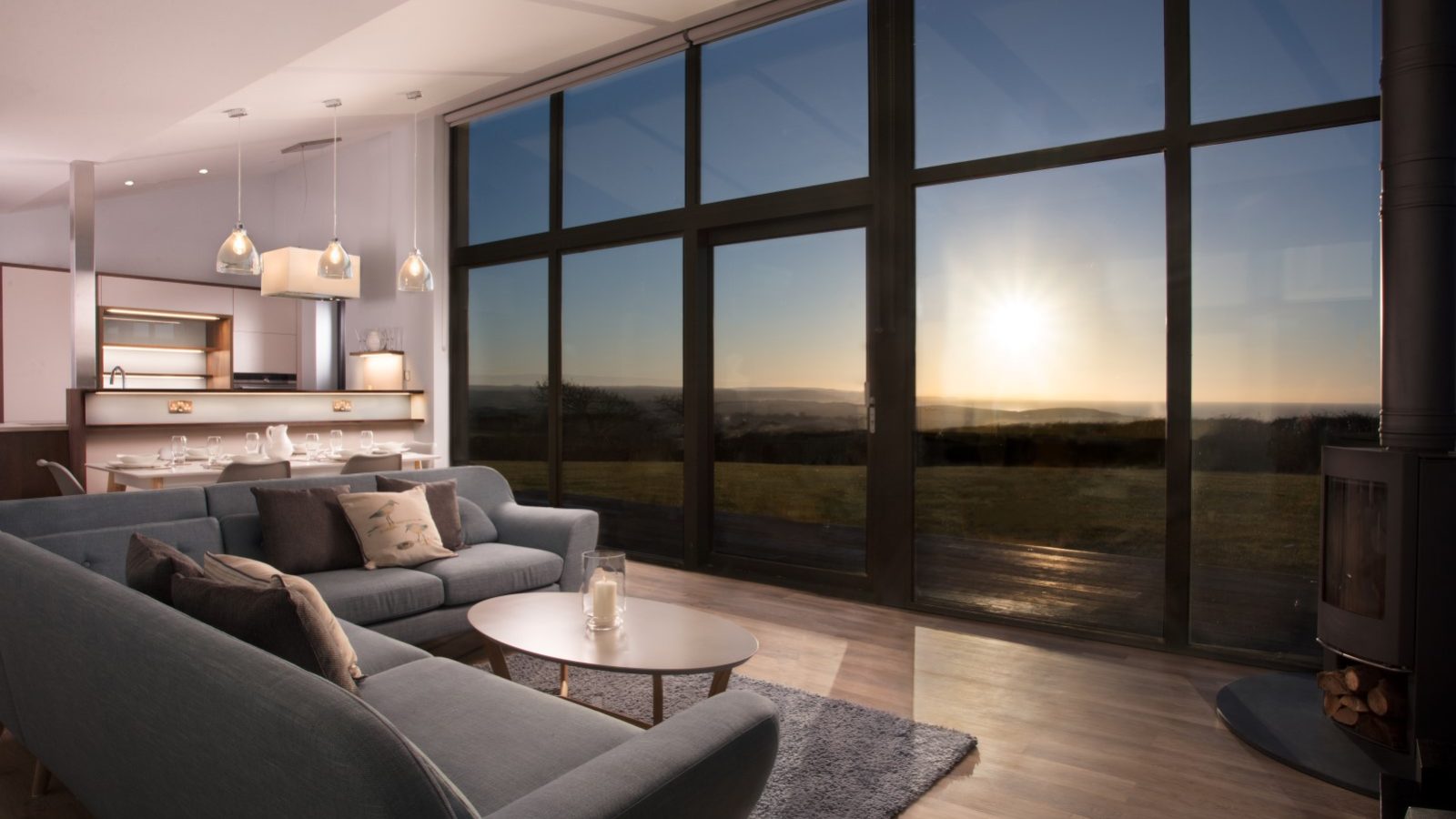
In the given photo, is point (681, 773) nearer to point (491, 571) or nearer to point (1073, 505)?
point (491, 571)

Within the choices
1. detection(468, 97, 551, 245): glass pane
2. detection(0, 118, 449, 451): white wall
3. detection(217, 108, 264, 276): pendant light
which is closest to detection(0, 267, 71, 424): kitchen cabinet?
detection(0, 118, 449, 451): white wall

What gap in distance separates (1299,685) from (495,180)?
614 cm

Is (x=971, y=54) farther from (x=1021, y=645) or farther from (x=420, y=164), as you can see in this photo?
(x=420, y=164)

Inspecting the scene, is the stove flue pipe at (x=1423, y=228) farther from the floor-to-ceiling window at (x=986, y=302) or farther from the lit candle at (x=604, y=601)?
the lit candle at (x=604, y=601)

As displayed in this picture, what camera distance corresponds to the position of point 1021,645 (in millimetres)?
3660

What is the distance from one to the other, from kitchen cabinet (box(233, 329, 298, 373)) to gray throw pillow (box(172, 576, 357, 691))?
7.79 metres

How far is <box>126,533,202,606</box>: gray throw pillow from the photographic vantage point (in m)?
1.87

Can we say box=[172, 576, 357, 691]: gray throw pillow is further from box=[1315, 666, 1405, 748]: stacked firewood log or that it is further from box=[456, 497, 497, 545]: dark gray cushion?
box=[1315, 666, 1405, 748]: stacked firewood log

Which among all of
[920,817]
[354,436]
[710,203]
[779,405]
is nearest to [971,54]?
[710,203]

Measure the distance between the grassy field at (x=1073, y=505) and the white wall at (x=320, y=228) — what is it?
10.8 feet

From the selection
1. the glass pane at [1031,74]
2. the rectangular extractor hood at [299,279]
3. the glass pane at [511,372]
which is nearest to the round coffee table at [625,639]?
the glass pane at [1031,74]

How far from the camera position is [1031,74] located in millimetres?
3982

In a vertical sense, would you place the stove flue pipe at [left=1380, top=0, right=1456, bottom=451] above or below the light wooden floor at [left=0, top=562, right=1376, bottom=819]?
above

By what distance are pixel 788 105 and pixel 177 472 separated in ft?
13.0
